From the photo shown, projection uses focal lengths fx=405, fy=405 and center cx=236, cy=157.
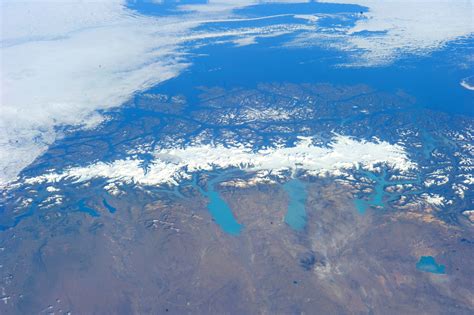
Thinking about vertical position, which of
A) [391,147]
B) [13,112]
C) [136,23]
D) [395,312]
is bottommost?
[395,312]

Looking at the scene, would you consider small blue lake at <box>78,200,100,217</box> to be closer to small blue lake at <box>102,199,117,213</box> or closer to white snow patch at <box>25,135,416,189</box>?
small blue lake at <box>102,199,117,213</box>

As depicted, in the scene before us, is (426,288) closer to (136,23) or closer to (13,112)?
(13,112)

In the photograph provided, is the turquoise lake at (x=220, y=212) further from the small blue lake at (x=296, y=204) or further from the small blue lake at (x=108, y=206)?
the small blue lake at (x=108, y=206)

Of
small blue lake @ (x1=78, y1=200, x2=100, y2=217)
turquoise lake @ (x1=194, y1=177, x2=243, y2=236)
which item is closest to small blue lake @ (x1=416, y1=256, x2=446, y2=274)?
turquoise lake @ (x1=194, y1=177, x2=243, y2=236)

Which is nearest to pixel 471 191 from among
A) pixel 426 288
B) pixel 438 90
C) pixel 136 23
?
pixel 426 288

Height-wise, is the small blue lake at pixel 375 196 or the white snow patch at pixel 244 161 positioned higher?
the white snow patch at pixel 244 161

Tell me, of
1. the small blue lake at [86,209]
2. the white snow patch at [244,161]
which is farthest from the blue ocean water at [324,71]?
the small blue lake at [86,209]
